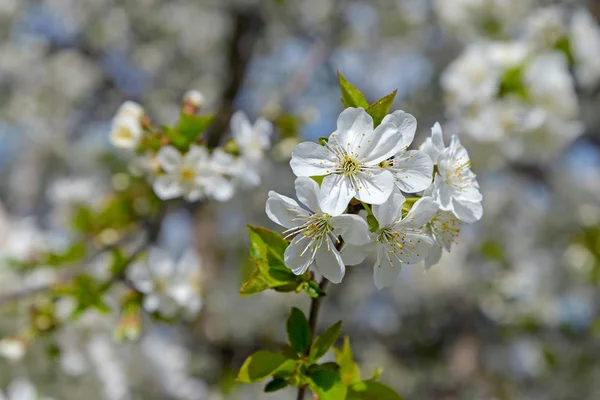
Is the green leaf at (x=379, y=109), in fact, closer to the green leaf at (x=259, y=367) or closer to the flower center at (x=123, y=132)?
the green leaf at (x=259, y=367)

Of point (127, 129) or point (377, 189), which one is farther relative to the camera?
point (127, 129)

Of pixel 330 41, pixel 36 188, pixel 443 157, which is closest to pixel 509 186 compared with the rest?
pixel 330 41

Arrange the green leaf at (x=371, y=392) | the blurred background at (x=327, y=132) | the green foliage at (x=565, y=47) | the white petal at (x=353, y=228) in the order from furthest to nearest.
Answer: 1. the green foliage at (x=565, y=47)
2. the blurred background at (x=327, y=132)
3. the green leaf at (x=371, y=392)
4. the white petal at (x=353, y=228)

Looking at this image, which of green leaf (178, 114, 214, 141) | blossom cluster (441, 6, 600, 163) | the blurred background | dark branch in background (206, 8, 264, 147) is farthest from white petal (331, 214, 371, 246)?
dark branch in background (206, 8, 264, 147)

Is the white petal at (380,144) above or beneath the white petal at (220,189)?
above

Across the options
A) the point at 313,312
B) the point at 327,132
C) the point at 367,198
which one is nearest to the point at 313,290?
the point at 313,312

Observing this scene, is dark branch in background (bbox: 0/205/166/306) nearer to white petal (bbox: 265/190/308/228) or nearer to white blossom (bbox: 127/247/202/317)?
white blossom (bbox: 127/247/202/317)

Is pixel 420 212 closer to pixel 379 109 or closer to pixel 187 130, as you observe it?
pixel 379 109

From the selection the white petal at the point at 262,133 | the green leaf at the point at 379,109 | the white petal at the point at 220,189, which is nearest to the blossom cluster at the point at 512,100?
the white petal at the point at 262,133
